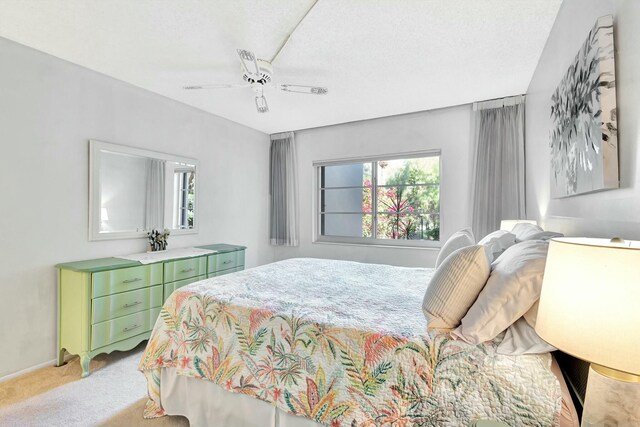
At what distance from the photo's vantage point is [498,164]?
10.9 ft

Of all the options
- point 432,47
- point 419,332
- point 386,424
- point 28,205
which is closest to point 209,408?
point 386,424

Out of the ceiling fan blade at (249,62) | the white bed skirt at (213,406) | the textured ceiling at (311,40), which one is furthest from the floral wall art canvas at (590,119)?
the ceiling fan blade at (249,62)

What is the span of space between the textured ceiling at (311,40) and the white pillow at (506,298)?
160cm

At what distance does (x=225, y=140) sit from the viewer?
414 centimetres

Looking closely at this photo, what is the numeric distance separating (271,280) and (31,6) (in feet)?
7.63

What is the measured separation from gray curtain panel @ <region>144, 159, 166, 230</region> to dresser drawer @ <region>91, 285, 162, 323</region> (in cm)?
78

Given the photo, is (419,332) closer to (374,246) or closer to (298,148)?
(374,246)

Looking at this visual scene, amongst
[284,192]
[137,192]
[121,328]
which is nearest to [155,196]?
[137,192]

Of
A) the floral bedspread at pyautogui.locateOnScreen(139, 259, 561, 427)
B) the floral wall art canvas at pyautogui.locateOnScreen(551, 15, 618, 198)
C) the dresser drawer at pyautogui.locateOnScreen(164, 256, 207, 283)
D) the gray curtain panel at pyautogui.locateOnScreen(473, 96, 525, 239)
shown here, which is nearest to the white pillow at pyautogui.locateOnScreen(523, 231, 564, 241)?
the floral wall art canvas at pyautogui.locateOnScreen(551, 15, 618, 198)

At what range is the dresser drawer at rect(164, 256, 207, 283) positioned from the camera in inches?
116

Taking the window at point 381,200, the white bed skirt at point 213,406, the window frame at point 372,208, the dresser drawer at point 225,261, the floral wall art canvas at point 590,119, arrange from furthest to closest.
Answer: the window at point 381,200 < the window frame at point 372,208 < the dresser drawer at point 225,261 < the white bed skirt at point 213,406 < the floral wall art canvas at point 590,119

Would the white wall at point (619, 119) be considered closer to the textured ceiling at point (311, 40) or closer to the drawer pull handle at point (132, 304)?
the textured ceiling at point (311, 40)

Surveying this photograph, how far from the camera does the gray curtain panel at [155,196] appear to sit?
10.6 ft

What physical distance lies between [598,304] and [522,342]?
0.64 meters
